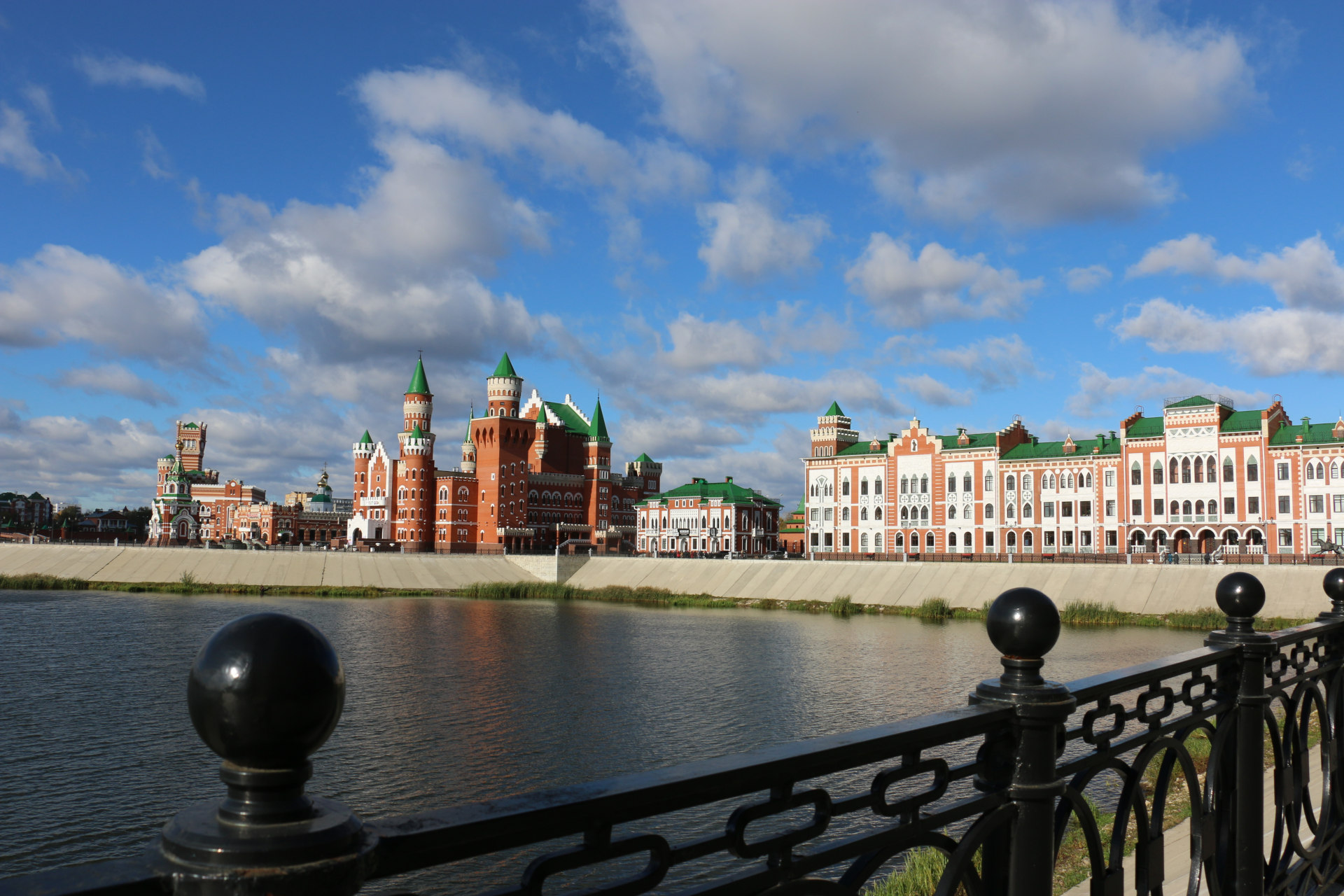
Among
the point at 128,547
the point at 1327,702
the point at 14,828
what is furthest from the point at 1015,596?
the point at 128,547

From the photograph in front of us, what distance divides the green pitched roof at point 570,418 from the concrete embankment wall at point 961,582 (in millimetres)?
42757

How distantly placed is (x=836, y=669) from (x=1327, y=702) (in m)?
26.9

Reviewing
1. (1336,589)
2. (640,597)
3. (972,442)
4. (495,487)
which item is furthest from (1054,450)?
(1336,589)

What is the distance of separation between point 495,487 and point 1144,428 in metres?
65.7

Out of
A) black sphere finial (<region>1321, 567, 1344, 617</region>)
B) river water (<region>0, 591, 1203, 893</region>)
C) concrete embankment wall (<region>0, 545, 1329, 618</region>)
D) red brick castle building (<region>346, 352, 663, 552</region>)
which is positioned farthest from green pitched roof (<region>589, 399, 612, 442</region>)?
black sphere finial (<region>1321, 567, 1344, 617</region>)

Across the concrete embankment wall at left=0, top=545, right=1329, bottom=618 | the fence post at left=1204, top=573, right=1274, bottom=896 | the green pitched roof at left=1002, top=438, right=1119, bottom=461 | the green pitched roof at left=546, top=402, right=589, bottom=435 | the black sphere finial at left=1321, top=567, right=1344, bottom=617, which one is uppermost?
the green pitched roof at left=546, top=402, right=589, bottom=435

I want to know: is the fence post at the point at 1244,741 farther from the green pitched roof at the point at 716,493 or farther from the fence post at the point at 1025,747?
the green pitched roof at the point at 716,493

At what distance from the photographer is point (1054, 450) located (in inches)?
2913

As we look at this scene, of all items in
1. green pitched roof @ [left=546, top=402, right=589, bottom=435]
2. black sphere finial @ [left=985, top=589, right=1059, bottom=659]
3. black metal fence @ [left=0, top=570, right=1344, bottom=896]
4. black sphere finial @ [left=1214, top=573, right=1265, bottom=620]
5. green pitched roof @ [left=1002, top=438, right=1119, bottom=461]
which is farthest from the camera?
green pitched roof @ [left=546, top=402, right=589, bottom=435]

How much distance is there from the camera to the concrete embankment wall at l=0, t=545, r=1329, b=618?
166 feet

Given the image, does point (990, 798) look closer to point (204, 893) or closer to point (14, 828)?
point (204, 893)

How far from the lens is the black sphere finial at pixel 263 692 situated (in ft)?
5.34

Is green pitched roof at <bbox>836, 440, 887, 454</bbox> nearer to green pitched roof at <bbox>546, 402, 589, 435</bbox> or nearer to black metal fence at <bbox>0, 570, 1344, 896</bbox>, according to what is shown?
green pitched roof at <bbox>546, 402, 589, 435</bbox>

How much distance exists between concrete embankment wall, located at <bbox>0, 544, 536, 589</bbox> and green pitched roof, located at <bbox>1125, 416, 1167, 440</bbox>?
49.7 metres
